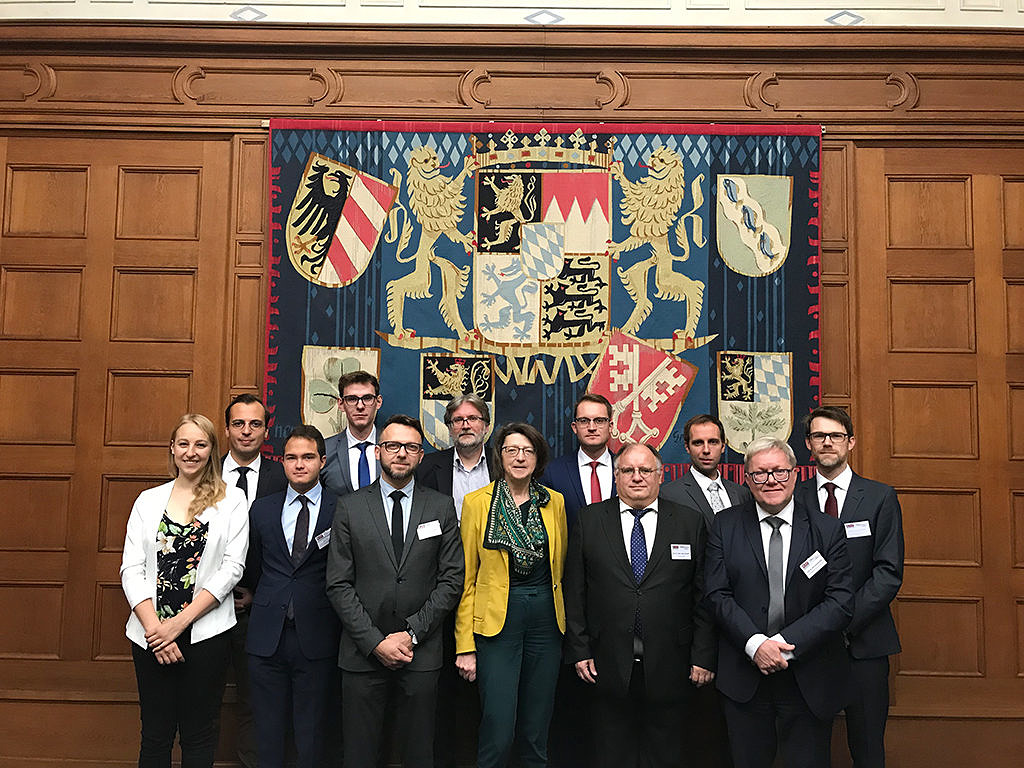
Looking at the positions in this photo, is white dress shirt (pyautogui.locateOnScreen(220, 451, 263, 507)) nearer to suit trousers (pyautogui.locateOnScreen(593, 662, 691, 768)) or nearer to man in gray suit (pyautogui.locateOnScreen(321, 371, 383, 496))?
man in gray suit (pyautogui.locateOnScreen(321, 371, 383, 496))

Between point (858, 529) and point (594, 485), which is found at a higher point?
point (594, 485)

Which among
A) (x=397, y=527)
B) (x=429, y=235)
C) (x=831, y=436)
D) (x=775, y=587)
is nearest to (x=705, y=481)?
(x=831, y=436)

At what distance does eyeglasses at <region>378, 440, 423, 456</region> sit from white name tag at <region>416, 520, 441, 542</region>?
28 cm

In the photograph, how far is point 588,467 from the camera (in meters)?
3.91

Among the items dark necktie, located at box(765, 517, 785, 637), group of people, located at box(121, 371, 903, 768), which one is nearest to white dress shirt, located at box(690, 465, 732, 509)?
group of people, located at box(121, 371, 903, 768)

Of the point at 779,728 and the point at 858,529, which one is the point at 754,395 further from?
the point at 779,728

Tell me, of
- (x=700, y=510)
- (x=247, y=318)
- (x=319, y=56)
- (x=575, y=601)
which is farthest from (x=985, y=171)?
(x=247, y=318)

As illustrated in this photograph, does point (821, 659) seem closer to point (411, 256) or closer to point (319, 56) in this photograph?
point (411, 256)

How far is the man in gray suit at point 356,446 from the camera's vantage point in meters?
3.99

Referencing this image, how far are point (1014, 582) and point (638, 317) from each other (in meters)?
2.37

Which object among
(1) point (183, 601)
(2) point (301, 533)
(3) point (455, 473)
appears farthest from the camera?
(3) point (455, 473)

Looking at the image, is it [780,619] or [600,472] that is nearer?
[780,619]

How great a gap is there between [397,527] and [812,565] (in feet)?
5.11

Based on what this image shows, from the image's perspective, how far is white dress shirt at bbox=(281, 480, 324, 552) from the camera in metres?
3.51
